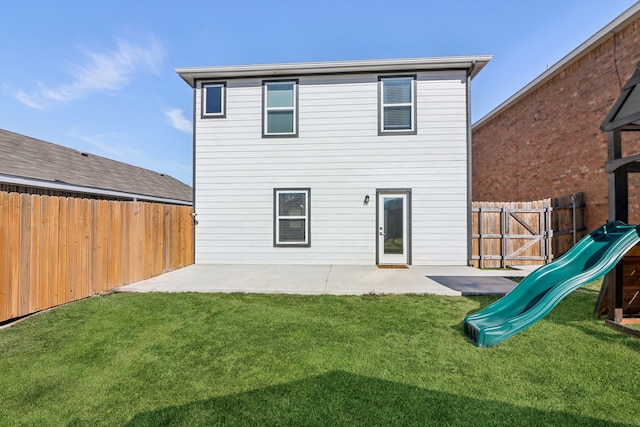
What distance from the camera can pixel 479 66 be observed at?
7.77m

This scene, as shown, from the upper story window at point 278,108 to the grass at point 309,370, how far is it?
5777mm

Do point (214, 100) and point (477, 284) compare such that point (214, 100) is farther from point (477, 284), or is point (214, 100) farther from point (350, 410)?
point (350, 410)

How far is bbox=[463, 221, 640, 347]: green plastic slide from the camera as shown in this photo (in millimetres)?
2854

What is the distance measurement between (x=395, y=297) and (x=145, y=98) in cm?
1274

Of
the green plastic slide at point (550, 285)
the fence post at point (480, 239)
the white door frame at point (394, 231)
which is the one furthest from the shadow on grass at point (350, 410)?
the fence post at point (480, 239)

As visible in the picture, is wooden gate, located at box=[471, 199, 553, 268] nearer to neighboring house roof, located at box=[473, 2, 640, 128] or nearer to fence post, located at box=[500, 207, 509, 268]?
fence post, located at box=[500, 207, 509, 268]

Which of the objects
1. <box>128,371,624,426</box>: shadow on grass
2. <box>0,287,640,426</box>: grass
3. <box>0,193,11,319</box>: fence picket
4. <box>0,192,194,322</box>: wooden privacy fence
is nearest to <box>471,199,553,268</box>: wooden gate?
<box>0,287,640,426</box>: grass

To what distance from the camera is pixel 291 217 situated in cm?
838

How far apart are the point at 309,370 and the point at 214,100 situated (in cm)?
830

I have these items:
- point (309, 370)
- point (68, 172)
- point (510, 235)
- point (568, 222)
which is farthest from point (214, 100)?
point (568, 222)

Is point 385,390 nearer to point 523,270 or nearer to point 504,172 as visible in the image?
point 523,270

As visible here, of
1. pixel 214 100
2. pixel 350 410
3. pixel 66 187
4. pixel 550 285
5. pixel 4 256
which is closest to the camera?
pixel 350 410

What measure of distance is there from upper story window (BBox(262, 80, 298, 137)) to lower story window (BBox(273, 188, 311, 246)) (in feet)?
5.87

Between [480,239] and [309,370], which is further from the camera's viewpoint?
[480,239]
